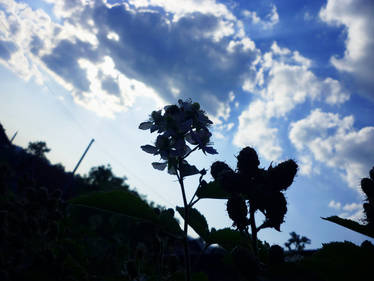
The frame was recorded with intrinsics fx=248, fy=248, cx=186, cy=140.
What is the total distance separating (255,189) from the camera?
67.4 inches

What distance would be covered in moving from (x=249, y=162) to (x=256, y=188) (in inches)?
7.7

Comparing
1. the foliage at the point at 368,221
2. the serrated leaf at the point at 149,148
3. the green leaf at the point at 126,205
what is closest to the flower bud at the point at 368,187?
the foliage at the point at 368,221

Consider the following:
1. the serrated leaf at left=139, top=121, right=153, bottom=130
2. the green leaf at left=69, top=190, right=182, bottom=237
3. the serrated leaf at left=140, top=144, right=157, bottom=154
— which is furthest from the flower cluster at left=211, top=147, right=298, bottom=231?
the serrated leaf at left=139, top=121, right=153, bottom=130

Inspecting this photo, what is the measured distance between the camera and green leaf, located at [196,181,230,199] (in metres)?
1.78

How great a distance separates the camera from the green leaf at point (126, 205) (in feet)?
4.58

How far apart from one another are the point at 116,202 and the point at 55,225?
299 centimetres

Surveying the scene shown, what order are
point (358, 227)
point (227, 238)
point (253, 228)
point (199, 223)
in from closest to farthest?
point (358, 227) → point (253, 228) → point (227, 238) → point (199, 223)

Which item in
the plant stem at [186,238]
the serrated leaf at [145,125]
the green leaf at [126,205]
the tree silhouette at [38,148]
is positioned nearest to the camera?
the plant stem at [186,238]

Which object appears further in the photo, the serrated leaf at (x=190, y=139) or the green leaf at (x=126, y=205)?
the serrated leaf at (x=190, y=139)

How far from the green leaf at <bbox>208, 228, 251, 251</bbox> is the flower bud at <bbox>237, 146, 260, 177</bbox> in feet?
1.38

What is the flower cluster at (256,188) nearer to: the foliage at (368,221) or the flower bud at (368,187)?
the foliage at (368,221)

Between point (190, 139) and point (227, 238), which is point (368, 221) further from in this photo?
point (190, 139)

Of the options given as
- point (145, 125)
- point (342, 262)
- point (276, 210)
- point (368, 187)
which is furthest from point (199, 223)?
point (368, 187)

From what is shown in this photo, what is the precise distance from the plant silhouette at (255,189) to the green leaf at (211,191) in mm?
91
